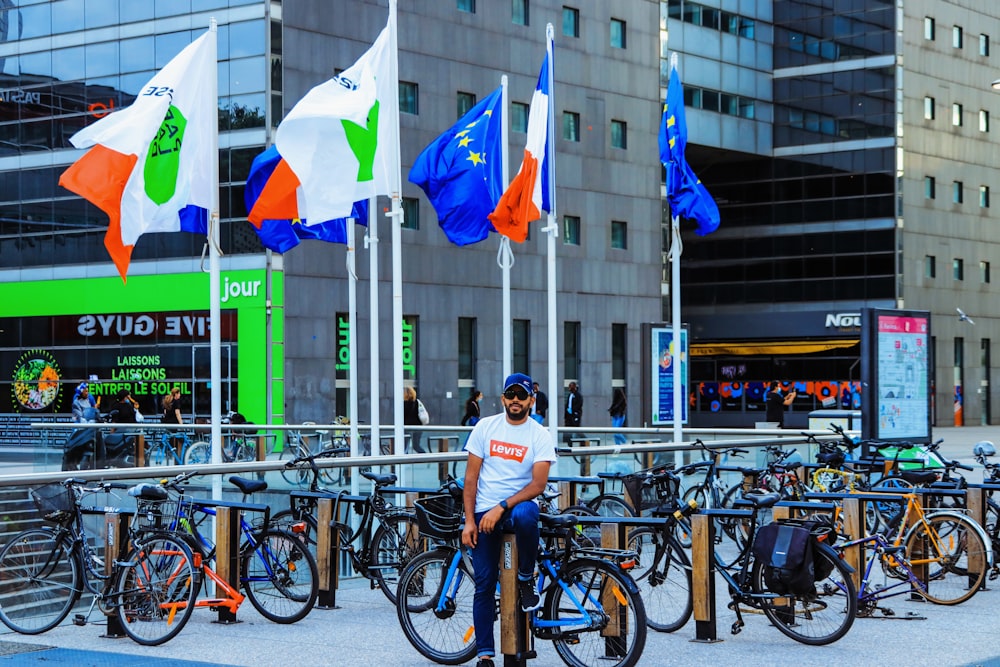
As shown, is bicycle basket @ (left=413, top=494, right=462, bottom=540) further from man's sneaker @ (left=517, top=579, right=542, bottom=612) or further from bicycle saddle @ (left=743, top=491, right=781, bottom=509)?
bicycle saddle @ (left=743, top=491, right=781, bottom=509)

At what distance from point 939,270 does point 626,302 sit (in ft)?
56.3

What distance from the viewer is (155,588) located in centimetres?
1120

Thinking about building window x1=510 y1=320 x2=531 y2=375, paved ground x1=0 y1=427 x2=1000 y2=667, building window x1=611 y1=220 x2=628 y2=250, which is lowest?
paved ground x1=0 y1=427 x2=1000 y2=667

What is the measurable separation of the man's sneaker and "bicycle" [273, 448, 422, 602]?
285cm

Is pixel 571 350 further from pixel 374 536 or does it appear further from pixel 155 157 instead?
pixel 374 536

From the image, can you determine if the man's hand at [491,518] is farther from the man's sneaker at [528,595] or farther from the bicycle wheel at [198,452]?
the bicycle wheel at [198,452]

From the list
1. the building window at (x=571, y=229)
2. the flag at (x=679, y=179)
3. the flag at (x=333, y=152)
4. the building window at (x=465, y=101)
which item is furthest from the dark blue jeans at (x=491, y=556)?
the building window at (x=571, y=229)

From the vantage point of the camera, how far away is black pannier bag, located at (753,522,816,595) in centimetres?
1083

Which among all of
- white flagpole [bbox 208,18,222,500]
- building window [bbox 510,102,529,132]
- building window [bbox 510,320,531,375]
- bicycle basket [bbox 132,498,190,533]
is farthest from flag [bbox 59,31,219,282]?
building window [bbox 510,102,529,132]

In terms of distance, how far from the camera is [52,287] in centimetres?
4722

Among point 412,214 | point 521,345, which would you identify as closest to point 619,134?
point 521,345

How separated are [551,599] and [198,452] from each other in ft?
58.5

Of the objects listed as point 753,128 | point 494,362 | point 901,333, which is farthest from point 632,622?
point 753,128

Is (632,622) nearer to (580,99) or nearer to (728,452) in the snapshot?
(728,452)
